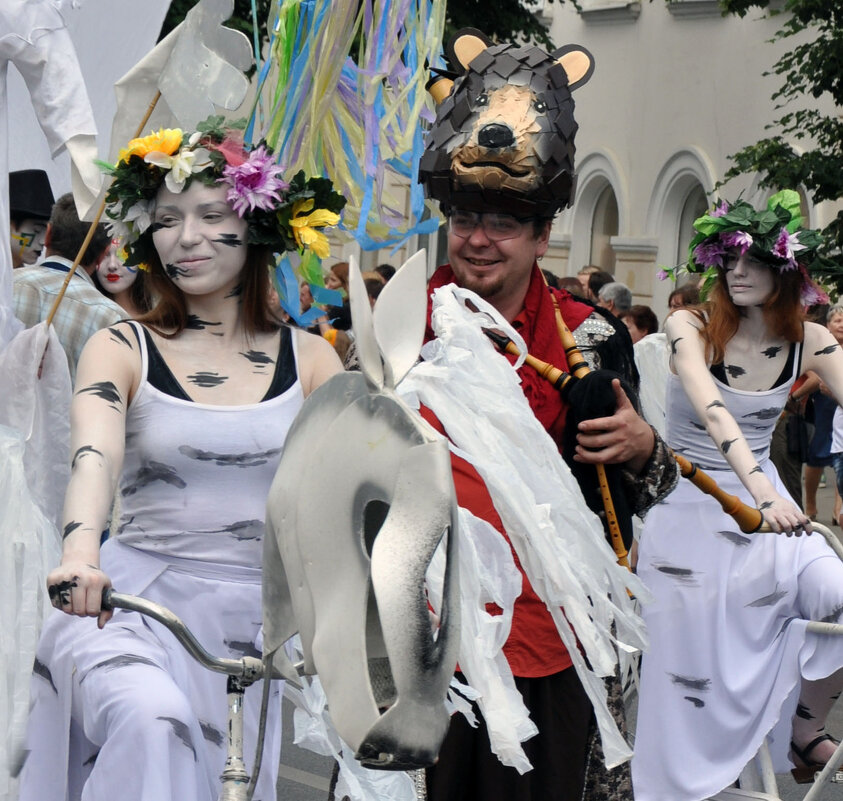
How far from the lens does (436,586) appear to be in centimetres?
346

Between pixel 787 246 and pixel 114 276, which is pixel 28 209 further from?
pixel 787 246

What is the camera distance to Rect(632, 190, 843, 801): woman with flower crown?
6.00 metres

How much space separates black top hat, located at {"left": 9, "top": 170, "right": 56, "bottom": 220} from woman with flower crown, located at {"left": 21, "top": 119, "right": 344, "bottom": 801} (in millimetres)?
3063

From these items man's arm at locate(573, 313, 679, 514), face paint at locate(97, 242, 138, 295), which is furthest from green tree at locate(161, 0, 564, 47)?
man's arm at locate(573, 313, 679, 514)

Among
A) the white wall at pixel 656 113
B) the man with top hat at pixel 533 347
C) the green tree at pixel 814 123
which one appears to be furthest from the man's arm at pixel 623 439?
the white wall at pixel 656 113

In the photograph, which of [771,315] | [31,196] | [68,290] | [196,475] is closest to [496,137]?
[196,475]

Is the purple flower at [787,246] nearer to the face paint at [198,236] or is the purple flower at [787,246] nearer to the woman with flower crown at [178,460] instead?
the woman with flower crown at [178,460]

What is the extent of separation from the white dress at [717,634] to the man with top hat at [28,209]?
2.63 metres

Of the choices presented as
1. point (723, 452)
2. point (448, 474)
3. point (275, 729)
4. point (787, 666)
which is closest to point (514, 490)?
point (275, 729)

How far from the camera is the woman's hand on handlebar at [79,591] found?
122 inches

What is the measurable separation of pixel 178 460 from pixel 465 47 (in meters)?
1.27

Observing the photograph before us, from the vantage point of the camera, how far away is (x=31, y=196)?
7.05 m

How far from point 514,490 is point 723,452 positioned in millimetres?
2364

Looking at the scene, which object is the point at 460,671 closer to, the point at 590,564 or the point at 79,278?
the point at 590,564
